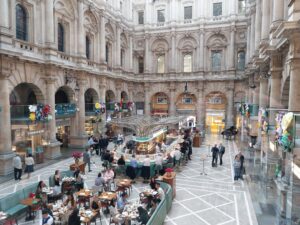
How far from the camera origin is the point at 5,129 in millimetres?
14133

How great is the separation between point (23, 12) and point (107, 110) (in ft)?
41.3

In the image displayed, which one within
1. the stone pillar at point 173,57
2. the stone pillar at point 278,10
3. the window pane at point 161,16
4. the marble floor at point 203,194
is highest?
the window pane at point 161,16

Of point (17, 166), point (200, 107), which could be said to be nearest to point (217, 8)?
point (200, 107)

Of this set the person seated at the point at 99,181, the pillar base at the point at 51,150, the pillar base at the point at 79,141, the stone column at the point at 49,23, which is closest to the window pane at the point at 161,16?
the stone column at the point at 49,23

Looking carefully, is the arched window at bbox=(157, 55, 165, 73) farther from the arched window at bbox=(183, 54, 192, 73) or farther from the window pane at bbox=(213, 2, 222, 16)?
the window pane at bbox=(213, 2, 222, 16)

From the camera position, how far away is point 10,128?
47.8ft

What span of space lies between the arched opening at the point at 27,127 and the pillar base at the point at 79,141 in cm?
405

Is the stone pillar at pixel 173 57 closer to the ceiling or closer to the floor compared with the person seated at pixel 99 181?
closer to the ceiling

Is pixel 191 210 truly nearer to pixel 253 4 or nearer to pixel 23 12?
pixel 23 12

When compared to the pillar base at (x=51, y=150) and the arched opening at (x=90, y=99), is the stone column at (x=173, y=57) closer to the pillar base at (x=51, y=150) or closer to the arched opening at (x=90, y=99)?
the arched opening at (x=90, y=99)

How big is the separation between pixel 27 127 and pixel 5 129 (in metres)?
1.88

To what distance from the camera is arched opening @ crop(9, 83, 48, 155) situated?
15367 mm

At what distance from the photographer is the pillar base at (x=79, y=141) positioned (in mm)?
21406

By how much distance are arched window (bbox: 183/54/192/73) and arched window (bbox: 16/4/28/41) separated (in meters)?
20.6
